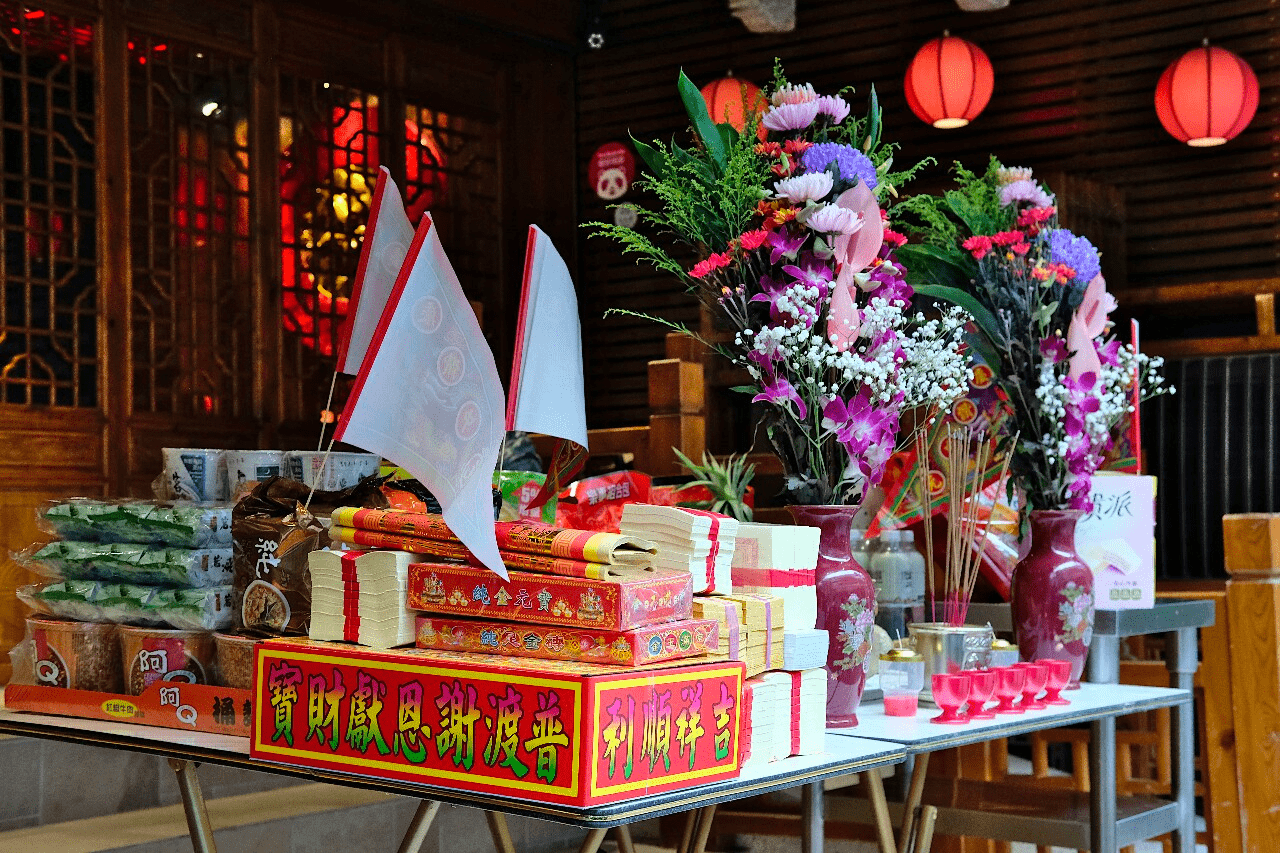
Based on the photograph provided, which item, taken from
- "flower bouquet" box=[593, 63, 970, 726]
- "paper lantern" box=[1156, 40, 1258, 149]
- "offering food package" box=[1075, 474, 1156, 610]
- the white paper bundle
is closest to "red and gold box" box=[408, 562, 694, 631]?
the white paper bundle

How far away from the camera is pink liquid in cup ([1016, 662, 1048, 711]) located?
2438 millimetres

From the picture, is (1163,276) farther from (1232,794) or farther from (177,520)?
(177,520)

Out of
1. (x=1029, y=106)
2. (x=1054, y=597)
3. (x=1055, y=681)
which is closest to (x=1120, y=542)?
(x=1054, y=597)

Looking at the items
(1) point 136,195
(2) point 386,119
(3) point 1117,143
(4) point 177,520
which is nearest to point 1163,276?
(3) point 1117,143

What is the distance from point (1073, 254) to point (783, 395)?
0.88 metres

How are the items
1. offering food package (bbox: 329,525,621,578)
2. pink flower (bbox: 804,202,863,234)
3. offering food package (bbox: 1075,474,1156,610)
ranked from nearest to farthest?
1. offering food package (bbox: 329,525,621,578)
2. pink flower (bbox: 804,202,863,234)
3. offering food package (bbox: 1075,474,1156,610)

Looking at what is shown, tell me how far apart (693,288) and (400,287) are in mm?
828

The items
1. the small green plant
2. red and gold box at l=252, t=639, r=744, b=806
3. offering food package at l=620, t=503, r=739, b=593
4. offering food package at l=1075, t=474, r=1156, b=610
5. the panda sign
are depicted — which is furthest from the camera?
the panda sign

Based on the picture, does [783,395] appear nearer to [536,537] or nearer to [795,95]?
[795,95]

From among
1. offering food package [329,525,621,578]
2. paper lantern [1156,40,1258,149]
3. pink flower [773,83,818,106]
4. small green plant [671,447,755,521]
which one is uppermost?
paper lantern [1156,40,1258,149]

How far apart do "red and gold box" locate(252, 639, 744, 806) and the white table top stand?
477 mm

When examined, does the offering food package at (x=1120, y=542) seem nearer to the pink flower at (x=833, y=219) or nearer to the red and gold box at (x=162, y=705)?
the pink flower at (x=833, y=219)

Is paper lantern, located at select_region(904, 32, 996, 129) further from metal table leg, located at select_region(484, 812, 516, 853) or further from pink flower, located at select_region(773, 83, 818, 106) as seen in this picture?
metal table leg, located at select_region(484, 812, 516, 853)

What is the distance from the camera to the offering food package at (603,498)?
3.02 meters
